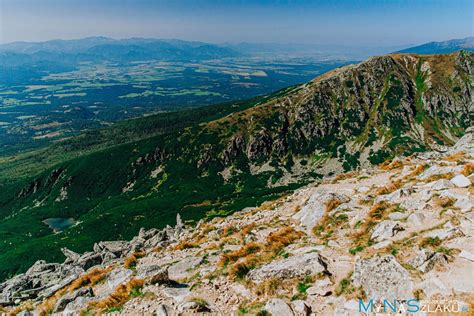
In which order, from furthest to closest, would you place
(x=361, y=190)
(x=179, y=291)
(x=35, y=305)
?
(x=361, y=190)
(x=35, y=305)
(x=179, y=291)

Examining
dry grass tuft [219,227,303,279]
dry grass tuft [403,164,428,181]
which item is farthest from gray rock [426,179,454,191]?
dry grass tuft [219,227,303,279]

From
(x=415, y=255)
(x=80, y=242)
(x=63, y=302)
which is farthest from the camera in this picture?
(x=80, y=242)

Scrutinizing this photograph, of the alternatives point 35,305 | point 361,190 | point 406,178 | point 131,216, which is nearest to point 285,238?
point 361,190

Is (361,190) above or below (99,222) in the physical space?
above

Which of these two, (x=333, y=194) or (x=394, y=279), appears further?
(x=333, y=194)

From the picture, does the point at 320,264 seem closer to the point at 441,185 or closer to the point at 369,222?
the point at 369,222

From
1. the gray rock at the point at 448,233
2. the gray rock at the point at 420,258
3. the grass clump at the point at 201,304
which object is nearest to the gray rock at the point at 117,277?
the grass clump at the point at 201,304

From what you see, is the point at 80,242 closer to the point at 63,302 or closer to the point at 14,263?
Answer: the point at 14,263

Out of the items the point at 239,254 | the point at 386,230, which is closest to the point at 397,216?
the point at 386,230
